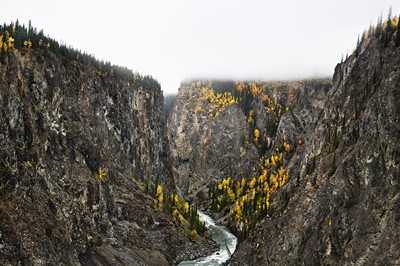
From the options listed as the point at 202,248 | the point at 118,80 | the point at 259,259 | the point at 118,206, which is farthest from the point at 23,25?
the point at 259,259

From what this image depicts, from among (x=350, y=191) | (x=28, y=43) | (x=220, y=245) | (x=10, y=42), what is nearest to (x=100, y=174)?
(x=28, y=43)

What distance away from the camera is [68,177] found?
9312 centimetres

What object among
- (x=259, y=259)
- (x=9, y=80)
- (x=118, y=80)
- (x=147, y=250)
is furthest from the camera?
(x=118, y=80)

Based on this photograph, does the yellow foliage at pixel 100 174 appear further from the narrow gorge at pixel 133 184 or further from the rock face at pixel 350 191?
the rock face at pixel 350 191

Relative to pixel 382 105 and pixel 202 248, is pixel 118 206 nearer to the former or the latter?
pixel 202 248

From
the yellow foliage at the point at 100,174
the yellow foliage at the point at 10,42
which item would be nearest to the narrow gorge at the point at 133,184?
the yellow foliage at the point at 10,42

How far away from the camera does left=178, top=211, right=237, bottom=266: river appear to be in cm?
10800

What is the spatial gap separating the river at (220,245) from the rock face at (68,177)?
7659mm

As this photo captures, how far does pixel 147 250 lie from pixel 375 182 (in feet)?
201

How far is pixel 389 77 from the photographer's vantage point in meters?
77.4

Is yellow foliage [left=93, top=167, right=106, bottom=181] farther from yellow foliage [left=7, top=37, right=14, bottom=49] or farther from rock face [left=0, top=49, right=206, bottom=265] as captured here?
yellow foliage [left=7, top=37, right=14, bottom=49]

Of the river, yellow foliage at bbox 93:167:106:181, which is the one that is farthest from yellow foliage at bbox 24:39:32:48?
the river

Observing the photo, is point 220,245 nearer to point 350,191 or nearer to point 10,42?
point 350,191

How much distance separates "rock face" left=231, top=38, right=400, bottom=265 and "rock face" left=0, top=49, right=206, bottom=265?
30.2m
